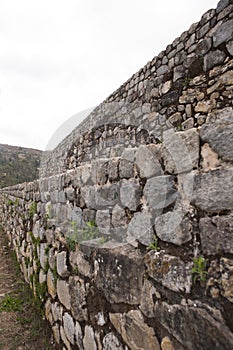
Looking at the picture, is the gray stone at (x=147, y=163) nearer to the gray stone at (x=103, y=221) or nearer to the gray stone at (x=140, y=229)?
the gray stone at (x=140, y=229)

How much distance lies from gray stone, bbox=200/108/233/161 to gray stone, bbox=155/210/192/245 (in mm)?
350

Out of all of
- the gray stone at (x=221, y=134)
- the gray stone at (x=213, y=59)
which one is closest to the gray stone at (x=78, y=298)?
the gray stone at (x=221, y=134)

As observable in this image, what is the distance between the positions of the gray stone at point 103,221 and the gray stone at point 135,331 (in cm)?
54

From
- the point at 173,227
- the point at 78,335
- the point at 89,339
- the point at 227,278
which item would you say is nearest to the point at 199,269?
the point at 227,278

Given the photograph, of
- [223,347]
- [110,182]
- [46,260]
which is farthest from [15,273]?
[223,347]

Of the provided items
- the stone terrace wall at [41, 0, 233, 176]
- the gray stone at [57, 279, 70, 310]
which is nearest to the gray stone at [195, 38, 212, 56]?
the stone terrace wall at [41, 0, 233, 176]

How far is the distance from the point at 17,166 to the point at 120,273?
25513mm

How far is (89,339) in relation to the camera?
6.64 ft

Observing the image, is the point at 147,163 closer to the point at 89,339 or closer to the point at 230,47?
the point at 89,339

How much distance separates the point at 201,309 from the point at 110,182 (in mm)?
1028

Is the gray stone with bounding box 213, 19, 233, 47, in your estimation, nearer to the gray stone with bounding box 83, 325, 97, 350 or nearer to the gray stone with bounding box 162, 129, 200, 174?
the gray stone with bounding box 162, 129, 200, 174

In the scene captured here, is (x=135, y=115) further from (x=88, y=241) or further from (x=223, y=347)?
(x=223, y=347)

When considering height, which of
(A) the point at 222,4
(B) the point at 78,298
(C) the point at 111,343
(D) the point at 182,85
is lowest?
(C) the point at 111,343

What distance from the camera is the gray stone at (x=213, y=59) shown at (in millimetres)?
3525
